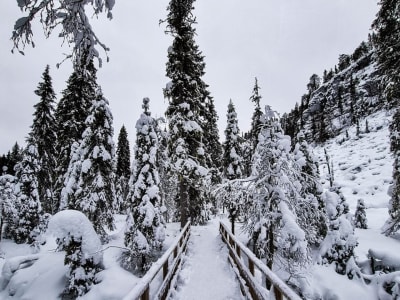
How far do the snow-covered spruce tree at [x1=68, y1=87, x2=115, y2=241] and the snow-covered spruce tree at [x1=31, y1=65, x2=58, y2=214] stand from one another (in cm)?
1125

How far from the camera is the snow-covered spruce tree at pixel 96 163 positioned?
1568 centimetres

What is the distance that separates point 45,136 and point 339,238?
2956cm

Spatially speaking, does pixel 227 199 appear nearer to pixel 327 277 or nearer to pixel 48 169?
pixel 327 277

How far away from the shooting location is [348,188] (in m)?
36.7

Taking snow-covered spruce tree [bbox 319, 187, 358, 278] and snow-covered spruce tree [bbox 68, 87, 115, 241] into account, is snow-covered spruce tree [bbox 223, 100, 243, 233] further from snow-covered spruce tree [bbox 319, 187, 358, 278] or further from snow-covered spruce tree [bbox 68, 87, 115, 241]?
snow-covered spruce tree [bbox 68, 87, 115, 241]

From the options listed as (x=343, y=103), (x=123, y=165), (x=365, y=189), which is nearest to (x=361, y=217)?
(x=365, y=189)

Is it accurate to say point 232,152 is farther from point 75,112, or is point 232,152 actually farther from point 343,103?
point 343,103

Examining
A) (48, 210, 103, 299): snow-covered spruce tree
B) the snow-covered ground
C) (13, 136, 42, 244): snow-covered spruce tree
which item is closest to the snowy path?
the snow-covered ground

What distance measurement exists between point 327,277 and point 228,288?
40.2ft

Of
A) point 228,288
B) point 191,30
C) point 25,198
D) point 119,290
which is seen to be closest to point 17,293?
point 119,290

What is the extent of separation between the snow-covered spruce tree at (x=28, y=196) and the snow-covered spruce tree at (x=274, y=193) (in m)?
26.1

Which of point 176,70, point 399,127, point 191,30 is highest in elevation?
point 191,30

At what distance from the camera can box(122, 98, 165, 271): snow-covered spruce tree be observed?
42.2 feet

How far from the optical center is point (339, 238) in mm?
15602
